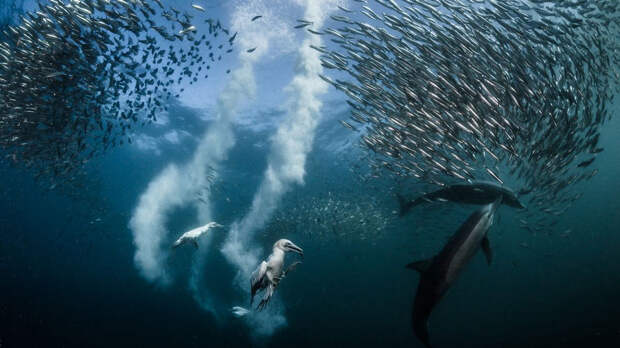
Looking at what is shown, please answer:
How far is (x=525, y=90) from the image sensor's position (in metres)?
→ 6.53

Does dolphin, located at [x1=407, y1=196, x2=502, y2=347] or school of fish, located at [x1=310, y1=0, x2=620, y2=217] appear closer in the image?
dolphin, located at [x1=407, y1=196, x2=502, y2=347]

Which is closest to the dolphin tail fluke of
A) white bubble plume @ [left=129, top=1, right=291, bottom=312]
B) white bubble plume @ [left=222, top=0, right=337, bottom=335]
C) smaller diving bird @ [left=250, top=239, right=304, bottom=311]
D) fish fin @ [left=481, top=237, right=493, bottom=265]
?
white bubble plume @ [left=222, top=0, right=337, bottom=335]

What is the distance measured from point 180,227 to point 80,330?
985 inches

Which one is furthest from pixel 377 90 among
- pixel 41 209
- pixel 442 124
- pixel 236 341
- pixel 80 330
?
pixel 41 209

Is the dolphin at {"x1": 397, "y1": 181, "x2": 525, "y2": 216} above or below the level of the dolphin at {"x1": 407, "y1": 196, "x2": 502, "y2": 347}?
below

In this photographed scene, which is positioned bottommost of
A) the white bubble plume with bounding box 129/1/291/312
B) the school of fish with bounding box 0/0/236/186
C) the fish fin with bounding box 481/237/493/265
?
the white bubble plume with bounding box 129/1/291/312

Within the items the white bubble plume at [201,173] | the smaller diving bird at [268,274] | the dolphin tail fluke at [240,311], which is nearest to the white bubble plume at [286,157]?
the white bubble plume at [201,173]

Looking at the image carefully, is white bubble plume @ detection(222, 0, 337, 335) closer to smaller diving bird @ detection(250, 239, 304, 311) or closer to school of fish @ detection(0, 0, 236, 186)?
school of fish @ detection(0, 0, 236, 186)

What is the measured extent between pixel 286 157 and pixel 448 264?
2609 cm

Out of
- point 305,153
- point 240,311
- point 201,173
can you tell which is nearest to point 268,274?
point 240,311

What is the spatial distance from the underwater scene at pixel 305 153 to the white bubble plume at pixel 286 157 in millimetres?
186

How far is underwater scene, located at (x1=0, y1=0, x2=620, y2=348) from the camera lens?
6430 millimetres

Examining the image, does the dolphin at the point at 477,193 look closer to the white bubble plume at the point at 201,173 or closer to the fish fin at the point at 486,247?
the fish fin at the point at 486,247

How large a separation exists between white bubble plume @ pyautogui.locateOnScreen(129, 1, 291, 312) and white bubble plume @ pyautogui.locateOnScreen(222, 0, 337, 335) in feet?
8.01
